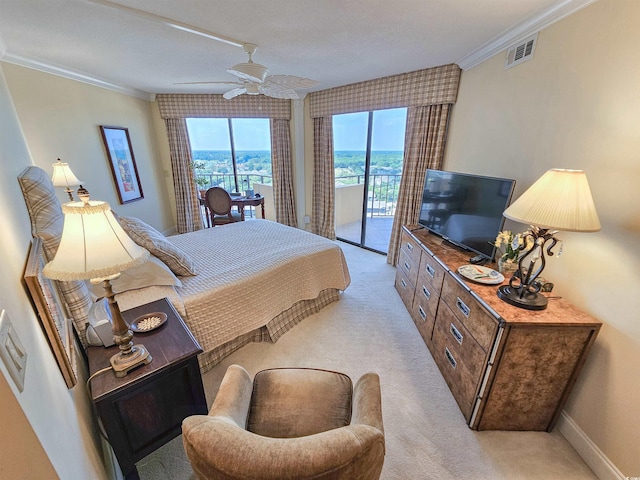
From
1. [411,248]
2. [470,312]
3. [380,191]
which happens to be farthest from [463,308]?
[380,191]

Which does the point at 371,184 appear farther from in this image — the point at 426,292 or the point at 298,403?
the point at 298,403

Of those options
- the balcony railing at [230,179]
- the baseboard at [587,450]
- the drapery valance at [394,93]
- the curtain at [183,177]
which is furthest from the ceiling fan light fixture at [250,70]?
the balcony railing at [230,179]

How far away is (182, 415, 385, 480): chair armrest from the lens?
0.66m

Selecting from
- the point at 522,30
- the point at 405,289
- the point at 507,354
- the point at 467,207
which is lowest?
the point at 405,289

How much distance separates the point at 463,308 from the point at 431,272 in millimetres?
516

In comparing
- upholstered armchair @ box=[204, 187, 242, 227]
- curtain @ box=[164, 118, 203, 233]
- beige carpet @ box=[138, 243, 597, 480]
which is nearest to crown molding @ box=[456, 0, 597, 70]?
beige carpet @ box=[138, 243, 597, 480]

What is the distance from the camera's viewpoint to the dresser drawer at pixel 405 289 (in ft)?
8.69

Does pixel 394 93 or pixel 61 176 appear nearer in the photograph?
pixel 61 176

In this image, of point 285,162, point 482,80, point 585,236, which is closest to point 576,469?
point 585,236

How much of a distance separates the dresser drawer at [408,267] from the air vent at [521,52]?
166 cm

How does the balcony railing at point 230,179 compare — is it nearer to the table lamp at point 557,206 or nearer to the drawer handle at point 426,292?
the drawer handle at point 426,292

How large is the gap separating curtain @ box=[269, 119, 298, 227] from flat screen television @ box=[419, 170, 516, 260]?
103 inches

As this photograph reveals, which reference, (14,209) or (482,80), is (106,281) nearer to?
(14,209)

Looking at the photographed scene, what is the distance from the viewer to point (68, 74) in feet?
9.39
